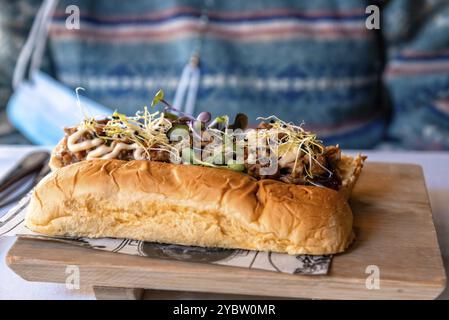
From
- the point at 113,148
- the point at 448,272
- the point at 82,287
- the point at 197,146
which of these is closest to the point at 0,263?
the point at 82,287

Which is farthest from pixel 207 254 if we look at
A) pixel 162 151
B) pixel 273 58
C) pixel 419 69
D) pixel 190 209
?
pixel 419 69

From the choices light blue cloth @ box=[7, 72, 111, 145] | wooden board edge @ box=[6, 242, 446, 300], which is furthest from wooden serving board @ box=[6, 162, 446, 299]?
light blue cloth @ box=[7, 72, 111, 145]

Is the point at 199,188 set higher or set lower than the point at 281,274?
higher

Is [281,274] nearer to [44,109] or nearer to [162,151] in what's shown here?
[162,151]

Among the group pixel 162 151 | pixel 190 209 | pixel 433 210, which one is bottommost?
pixel 433 210

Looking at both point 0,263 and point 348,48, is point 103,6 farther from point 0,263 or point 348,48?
point 0,263

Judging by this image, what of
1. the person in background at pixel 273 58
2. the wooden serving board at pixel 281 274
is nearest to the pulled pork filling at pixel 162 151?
the wooden serving board at pixel 281 274

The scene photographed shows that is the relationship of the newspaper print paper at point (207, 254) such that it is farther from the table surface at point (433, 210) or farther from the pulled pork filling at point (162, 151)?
the pulled pork filling at point (162, 151)
